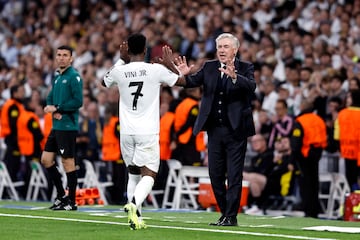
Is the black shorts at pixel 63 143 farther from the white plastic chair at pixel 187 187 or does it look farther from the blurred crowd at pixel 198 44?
the white plastic chair at pixel 187 187

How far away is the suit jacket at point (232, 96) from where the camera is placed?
1445cm

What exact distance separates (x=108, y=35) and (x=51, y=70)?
170cm

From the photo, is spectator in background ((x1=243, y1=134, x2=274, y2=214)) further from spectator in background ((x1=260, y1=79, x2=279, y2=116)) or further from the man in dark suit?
the man in dark suit

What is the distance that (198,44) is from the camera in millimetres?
26344

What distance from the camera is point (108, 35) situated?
29.6 meters

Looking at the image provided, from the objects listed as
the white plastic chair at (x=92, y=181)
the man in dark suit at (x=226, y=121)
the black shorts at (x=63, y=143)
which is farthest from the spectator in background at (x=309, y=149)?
the man in dark suit at (x=226, y=121)

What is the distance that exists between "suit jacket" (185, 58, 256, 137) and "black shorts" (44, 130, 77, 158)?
9.30 feet

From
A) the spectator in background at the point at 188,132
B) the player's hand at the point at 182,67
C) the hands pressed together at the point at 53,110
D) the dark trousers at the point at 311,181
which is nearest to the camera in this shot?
the player's hand at the point at 182,67

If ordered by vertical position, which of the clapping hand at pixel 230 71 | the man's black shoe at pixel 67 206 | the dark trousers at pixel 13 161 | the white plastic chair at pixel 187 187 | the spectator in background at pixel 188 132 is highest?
the clapping hand at pixel 230 71

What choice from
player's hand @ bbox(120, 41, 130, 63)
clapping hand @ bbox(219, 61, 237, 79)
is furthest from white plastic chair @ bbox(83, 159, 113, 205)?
clapping hand @ bbox(219, 61, 237, 79)

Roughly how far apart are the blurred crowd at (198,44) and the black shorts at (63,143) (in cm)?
196

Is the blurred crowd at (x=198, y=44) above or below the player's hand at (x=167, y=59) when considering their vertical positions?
above

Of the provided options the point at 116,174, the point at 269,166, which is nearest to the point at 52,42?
the point at 116,174

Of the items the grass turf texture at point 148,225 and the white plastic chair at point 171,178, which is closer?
the grass turf texture at point 148,225
